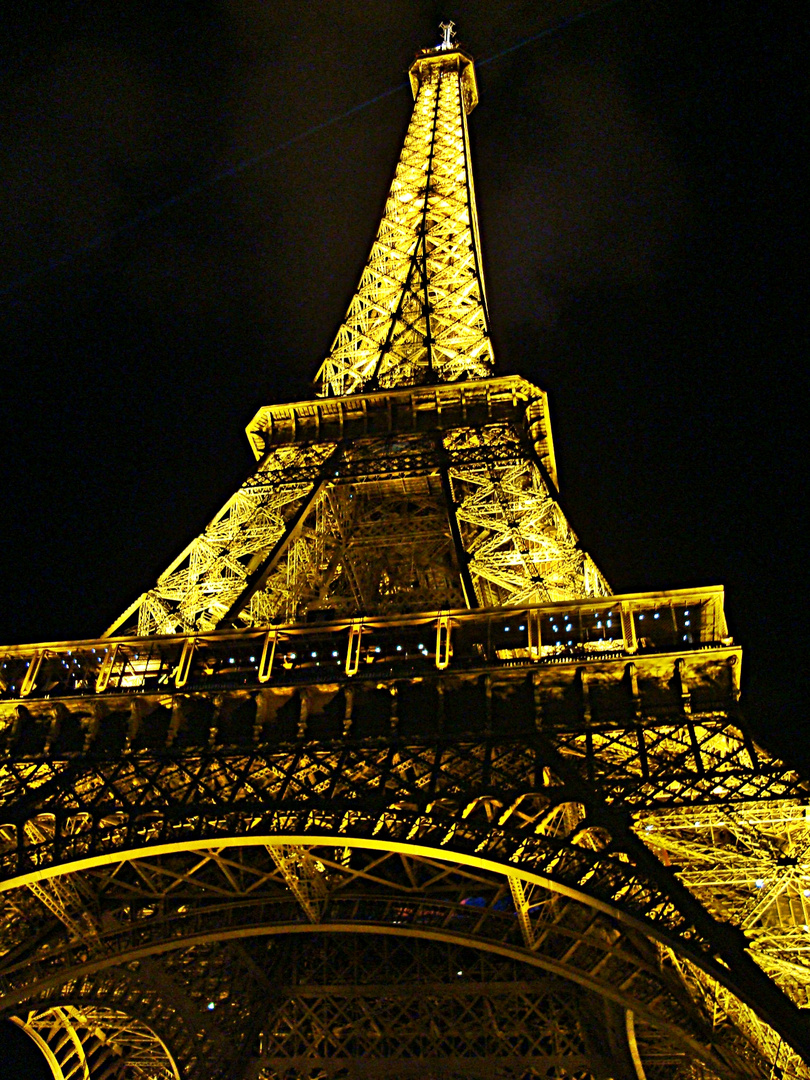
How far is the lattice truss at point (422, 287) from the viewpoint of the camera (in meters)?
31.5

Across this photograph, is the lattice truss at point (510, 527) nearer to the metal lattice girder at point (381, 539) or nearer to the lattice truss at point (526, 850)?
the metal lattice girder at point (381, 539)

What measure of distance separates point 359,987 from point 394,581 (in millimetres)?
10628

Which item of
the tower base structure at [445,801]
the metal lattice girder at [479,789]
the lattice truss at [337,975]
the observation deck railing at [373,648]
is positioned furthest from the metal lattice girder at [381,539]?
the lattice truss at [337,975]

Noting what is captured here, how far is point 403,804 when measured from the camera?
61.2 ft

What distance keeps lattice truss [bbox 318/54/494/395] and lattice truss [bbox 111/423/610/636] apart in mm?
3525

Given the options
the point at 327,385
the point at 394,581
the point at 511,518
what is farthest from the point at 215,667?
the point at 327,385

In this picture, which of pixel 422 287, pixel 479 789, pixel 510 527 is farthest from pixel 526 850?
pixel 422 287

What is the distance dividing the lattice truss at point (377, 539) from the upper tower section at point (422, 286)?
3.34 meters

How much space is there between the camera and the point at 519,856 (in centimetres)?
1656

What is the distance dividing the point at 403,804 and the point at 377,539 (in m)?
11.0

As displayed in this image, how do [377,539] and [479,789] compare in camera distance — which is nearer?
[479,789]

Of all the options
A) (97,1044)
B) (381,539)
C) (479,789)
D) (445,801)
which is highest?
(381,539)

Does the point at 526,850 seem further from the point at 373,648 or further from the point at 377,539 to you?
the point at 377,539

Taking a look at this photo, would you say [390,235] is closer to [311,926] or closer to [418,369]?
[418,369]
